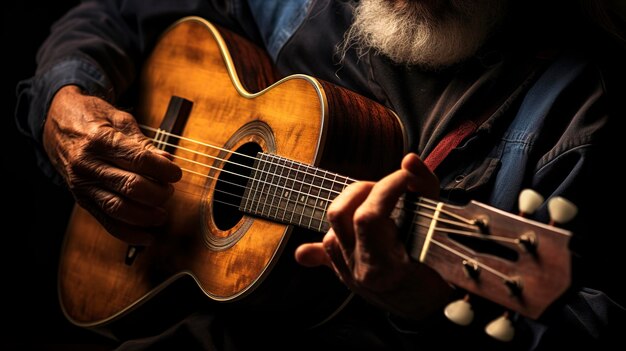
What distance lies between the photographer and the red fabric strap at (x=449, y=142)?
38.5 inches

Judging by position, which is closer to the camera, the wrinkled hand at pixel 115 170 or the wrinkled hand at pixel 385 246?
the wrinkled hand at pixel 385 246

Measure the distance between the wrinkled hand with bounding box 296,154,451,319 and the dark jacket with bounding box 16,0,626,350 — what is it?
0.08m

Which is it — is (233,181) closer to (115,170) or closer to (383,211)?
(115,170)

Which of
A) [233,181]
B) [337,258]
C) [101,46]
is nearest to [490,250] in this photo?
[337,258]

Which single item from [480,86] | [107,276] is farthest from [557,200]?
[107,276]

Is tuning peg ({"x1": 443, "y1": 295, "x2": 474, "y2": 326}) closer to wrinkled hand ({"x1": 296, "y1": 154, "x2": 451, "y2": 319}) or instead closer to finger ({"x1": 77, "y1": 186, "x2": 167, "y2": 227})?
wrinkled hand ({"x1": 296, "y1": 154, "x2": 451, "y2": 319})

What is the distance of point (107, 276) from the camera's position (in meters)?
1.20

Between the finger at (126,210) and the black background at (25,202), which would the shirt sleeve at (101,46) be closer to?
the black background at (25,202)

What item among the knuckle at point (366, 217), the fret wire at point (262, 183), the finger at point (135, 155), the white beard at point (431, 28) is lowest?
the finger at point (135, 155)

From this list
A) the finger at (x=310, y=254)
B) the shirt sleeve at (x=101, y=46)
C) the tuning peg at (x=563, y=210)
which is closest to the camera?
the tuning peg at (x=563, y=210)

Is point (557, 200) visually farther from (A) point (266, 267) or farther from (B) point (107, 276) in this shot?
(B) point (107, 276)

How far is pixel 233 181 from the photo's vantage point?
41.8 inches

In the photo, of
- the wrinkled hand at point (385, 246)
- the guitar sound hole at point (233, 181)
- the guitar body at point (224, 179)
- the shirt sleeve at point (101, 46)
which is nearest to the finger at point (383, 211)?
the wrinkled hand at point (385, 246)

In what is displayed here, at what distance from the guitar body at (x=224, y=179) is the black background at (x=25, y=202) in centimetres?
34
